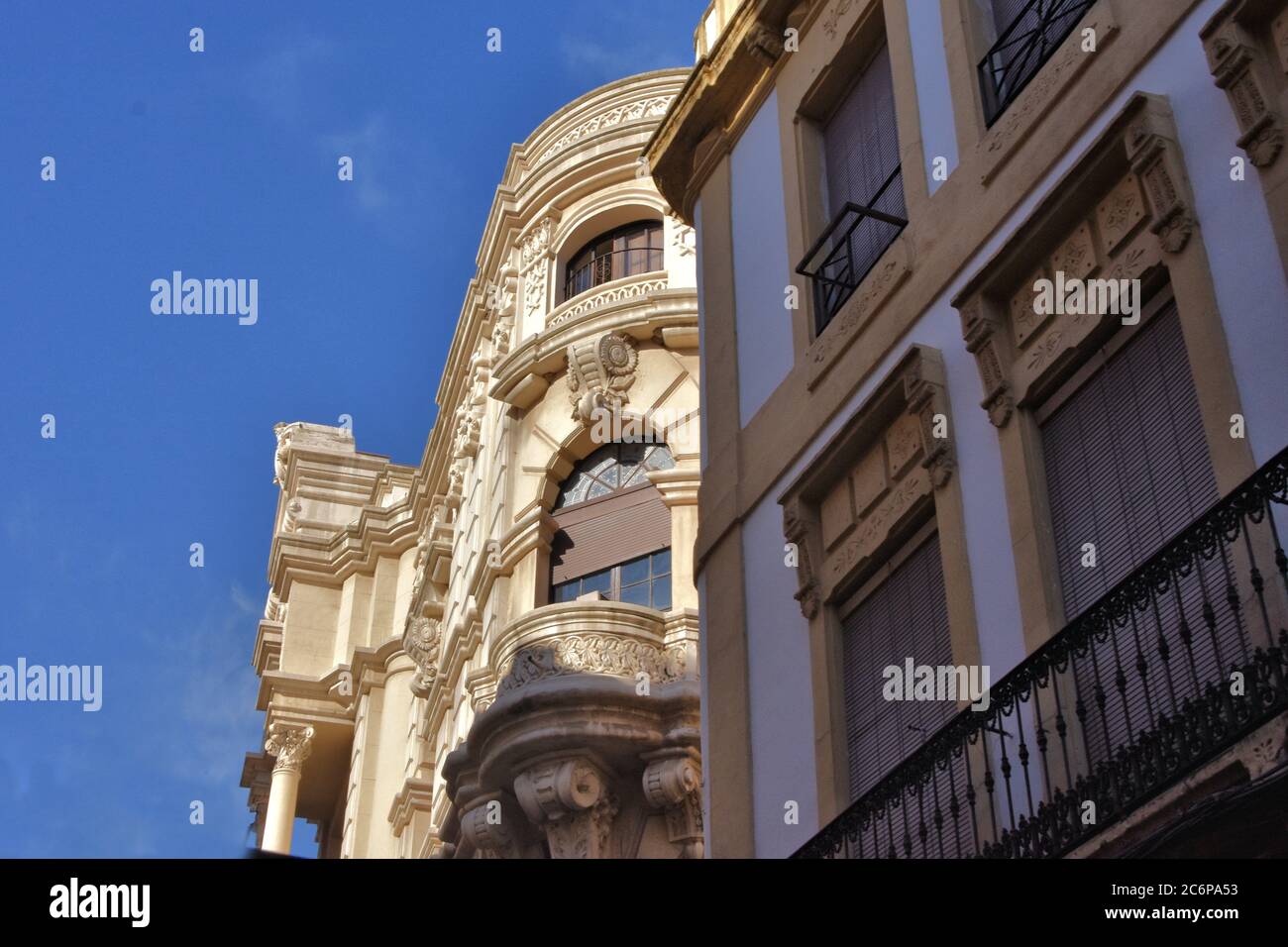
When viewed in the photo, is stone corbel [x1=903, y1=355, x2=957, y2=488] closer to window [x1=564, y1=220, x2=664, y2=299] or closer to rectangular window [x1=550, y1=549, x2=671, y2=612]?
rectangular window [x1=550, y1=549, x2=671, y2=612]

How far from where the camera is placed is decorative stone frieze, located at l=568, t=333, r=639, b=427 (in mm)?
23969

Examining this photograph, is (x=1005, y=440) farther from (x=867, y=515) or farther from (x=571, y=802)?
(x=571, y=802)

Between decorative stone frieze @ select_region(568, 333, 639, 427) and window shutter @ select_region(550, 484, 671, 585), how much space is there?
1.17 meters

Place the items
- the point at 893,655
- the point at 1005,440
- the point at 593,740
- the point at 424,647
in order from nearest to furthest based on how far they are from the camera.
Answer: the point at 1005,440
the point at 893,655
the point at 593,740
the point at 424,647

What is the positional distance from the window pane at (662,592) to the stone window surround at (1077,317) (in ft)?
35.9

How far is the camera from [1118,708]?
357 inches

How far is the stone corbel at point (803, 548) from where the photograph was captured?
13031 mm

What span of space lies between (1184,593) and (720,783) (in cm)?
521

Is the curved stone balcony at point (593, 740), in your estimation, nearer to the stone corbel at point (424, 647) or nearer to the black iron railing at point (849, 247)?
the black iron railing at point (849, 247)

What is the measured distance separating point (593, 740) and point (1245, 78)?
12.3m

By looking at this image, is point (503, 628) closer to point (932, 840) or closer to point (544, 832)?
point (544, 832)

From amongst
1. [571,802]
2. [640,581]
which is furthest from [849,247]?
[640,581]

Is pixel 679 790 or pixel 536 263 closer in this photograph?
pixel 679 790
